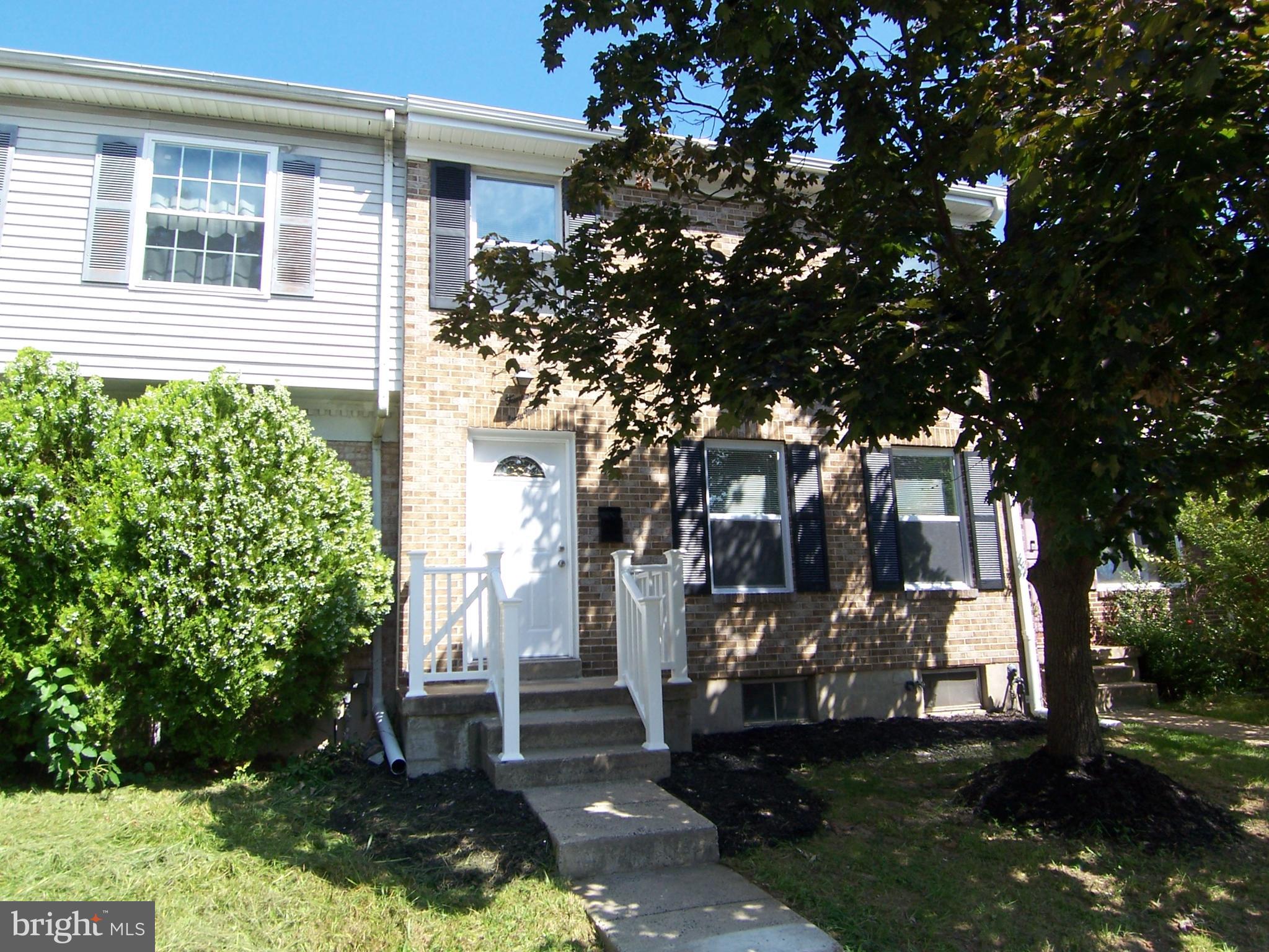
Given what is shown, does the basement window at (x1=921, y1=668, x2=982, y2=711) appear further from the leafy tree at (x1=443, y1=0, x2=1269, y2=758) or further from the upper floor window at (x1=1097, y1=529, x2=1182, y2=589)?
the leafy tree at (x1=443, y1=0, x2=1269, y2=758)

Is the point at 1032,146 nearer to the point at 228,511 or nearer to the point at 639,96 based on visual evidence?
the point at 639,96

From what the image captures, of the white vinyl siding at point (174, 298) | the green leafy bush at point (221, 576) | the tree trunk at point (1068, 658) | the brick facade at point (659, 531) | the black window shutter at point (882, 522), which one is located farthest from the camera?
the black window shutter at point (882, 522)

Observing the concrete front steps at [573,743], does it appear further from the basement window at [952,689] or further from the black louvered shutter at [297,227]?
the black louvered shutter at [297,227]

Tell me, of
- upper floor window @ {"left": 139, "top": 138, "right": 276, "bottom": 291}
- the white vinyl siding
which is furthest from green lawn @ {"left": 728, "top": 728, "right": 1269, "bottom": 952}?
upper floor window @ {"left": 139, "top": 138, "right": 276, "bottom": 291}

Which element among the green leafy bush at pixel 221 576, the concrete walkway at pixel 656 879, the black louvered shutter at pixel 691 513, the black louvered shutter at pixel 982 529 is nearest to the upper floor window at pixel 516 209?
the black louvered shutter at pixel 691 513

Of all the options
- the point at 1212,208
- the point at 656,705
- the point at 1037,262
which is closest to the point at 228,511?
the point at 656,705

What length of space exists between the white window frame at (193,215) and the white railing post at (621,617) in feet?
13.0

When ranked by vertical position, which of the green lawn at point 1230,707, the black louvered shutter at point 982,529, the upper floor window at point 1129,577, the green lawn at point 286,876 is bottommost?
the green lawn at point 286,876

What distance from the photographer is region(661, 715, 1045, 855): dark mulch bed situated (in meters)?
5.09

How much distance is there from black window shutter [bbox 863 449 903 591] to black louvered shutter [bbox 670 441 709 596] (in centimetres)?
178

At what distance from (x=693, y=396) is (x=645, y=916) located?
3.28 meters

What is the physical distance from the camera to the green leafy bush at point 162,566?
585 cm

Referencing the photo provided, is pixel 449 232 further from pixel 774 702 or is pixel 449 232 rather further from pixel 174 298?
pixel 774 702

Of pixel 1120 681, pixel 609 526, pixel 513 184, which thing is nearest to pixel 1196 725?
pixel 1120 681
